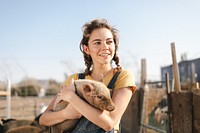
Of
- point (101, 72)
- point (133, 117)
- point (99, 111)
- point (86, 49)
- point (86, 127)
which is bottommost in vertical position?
point (133, 117)

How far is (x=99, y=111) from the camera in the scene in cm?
174

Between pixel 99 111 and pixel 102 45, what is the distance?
22.0 inches

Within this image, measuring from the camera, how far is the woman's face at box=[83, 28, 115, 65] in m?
2.08

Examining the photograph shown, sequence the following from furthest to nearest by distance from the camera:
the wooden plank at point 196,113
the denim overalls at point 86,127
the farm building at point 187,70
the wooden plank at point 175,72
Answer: the farm building at point 187,70 → the wooden plank at point 175,72 → the wooden plank at point 196,113 → the denim overalls at point 86,127

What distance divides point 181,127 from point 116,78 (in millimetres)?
2210

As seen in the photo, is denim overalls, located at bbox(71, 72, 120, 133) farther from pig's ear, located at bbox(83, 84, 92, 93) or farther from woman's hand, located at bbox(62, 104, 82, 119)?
pig's ear, located at bbox(83, 84, 92, 93)

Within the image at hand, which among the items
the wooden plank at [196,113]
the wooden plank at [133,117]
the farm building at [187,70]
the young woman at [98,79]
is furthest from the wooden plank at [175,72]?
the wooden plank at [133,117]

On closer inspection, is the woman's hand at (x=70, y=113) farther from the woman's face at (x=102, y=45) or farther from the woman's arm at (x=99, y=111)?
the woman's face at (x=102, y=45)

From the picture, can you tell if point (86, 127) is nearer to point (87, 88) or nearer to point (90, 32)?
point (87, 88)

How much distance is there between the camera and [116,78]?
1.99m

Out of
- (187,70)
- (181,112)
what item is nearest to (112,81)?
(181,112)

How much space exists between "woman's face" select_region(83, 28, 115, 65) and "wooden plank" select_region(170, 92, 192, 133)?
1.92 metres

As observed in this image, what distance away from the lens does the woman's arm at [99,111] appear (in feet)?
5.59

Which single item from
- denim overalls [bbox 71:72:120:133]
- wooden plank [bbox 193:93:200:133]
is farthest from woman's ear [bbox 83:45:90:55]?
wooden plank [bbox 193:93:200:133]
